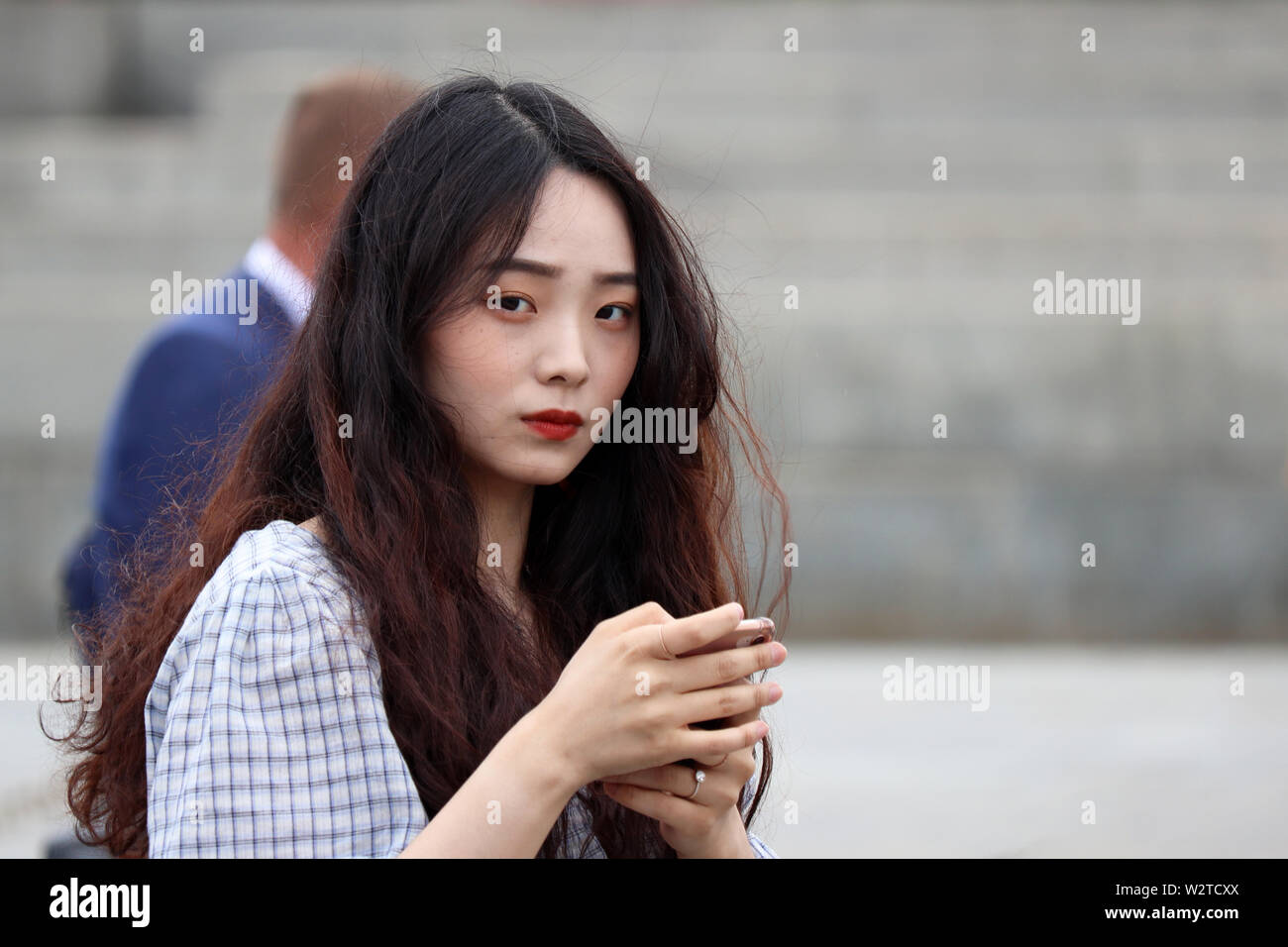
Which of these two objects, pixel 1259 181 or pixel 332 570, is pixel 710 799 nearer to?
pixel 332 570

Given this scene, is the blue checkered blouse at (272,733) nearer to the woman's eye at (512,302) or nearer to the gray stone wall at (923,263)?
the woman's eye at (512,302)

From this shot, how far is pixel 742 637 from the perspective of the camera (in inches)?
71.2

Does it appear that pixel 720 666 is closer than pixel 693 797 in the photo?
Yes

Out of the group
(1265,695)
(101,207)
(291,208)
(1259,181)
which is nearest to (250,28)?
(101,207)

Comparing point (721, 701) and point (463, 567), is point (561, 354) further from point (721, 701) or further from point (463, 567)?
point (721, 701)

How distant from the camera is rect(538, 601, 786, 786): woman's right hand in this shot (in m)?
1.77

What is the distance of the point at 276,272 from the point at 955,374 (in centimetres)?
770

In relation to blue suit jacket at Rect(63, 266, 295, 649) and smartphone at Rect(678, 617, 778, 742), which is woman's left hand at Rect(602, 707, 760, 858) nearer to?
smartphone at Rect(678, 617, 778, 742)

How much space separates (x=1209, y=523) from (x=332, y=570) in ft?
31.1


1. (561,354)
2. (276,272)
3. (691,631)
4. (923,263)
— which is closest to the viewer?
(691,631)

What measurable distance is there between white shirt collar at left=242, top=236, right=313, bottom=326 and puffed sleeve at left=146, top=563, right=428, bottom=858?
1.82m

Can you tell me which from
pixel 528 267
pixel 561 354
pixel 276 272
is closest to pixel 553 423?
pixel 561 354

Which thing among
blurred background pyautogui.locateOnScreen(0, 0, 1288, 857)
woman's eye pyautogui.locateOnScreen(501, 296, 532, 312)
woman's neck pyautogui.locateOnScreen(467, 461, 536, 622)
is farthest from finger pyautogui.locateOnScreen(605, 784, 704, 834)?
blurred background pyautogui.locateOnScreen(0, 0, 1288, 857)
